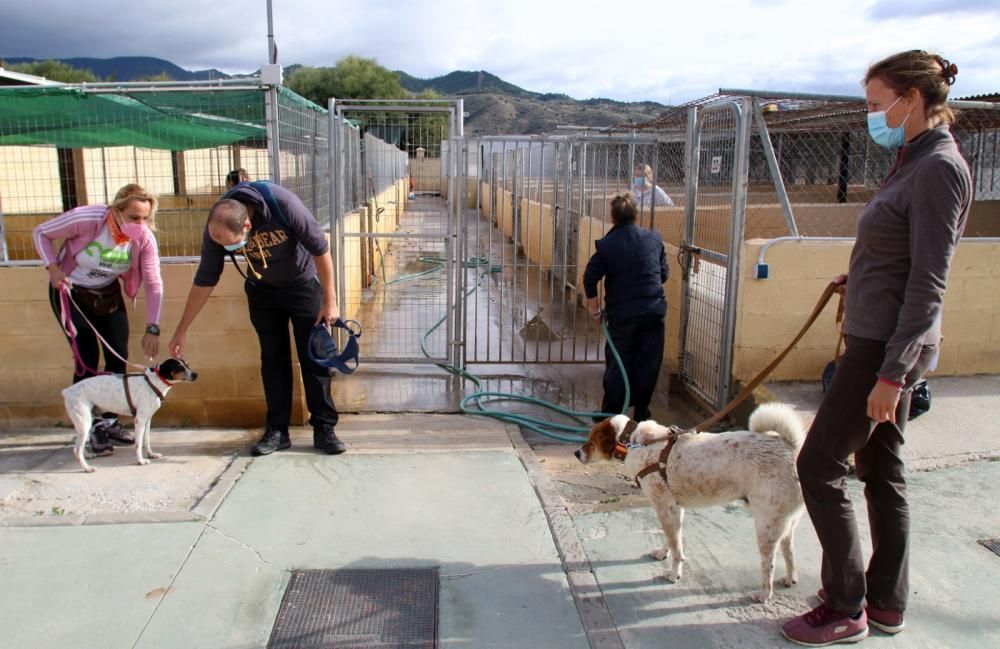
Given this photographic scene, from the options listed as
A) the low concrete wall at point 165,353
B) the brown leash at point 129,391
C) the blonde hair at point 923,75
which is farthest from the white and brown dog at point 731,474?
the low concrete wall at point 165,353

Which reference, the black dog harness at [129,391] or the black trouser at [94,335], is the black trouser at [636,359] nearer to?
the black dog harness at [129,391]

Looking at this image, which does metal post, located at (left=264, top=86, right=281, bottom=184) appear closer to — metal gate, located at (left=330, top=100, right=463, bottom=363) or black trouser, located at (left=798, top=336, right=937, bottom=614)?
metal gate, located at (left=330, top=100, right=463, bottom=363)

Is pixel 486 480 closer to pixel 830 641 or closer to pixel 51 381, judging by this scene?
pixel 830 641

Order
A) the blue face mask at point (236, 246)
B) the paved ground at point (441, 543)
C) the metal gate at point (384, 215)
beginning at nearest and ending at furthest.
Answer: the paved ground at point (441, 543) → the blue face mask at point (236, 246) → the metal gate at point (384, 215)

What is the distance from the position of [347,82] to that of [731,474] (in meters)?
61.0

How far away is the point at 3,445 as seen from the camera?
16.5 feet

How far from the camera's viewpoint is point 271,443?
16.1 feet

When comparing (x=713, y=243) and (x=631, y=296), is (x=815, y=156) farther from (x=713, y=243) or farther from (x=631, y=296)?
(x=631, y=296)

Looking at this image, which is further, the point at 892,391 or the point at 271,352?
the point at 271,352

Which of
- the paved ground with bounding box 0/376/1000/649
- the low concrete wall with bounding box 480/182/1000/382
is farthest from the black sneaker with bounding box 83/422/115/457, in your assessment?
the low concrete wall with bounding box 480/182/1000/382

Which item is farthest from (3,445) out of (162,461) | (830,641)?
(830,641)

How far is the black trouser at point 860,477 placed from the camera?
275cm

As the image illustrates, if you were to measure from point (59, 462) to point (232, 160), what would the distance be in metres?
4.03

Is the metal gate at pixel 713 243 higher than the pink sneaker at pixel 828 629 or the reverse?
higher
